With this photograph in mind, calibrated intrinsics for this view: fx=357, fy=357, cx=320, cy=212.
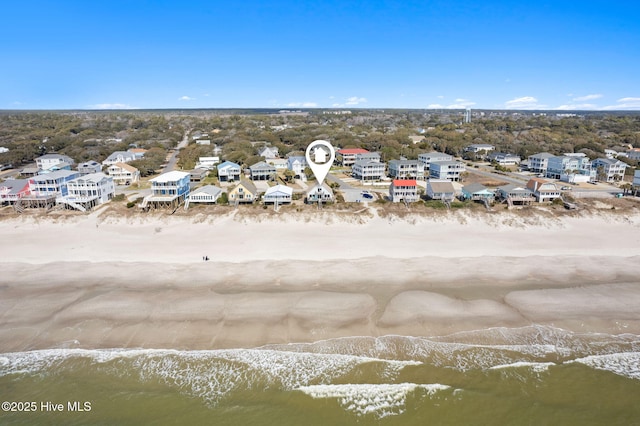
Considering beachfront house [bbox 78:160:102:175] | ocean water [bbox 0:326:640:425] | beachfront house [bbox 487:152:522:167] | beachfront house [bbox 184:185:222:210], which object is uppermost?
beachfront house [bbox 487:152:522:167]

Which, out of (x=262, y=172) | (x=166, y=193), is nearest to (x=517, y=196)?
(x=262, y=172)

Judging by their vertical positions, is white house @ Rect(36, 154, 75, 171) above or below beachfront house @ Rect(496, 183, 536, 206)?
above

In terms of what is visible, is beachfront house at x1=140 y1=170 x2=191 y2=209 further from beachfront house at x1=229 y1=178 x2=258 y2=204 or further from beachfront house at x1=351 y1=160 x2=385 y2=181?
beachfront house at x1=351 y1=160 x2=385 y2=181

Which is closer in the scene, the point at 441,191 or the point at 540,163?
the point at 441,191

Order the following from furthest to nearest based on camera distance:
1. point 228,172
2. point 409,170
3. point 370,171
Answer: point 409,170 → point 370,171 → point 228,172

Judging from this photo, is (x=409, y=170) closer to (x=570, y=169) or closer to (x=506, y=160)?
(x=570, y=169)

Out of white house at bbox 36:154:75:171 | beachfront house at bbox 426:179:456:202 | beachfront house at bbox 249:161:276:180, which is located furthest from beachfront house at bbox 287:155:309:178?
white house at bbox 36:154:75:171
